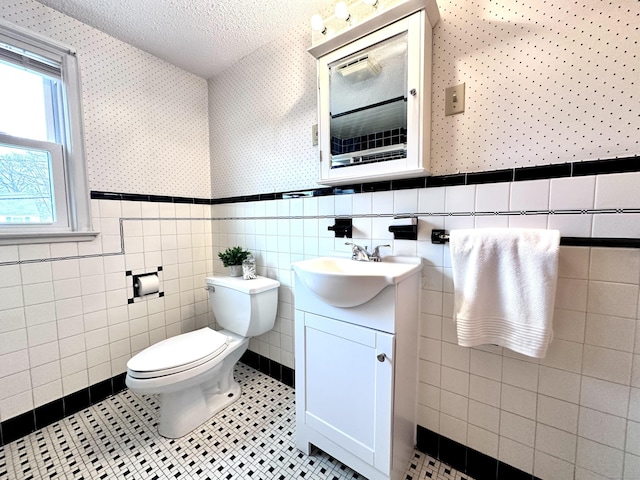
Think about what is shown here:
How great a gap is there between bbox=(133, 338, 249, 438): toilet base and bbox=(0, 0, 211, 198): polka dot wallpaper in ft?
4.13

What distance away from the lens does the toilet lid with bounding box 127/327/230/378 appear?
1.26 meters

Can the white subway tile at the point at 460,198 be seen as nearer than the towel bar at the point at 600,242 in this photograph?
No

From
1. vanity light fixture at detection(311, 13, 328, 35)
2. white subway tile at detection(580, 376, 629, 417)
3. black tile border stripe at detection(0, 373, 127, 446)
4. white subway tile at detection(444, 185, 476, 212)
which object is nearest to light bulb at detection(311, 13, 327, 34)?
vanity light fixture at detection(311, 13, 328, 35)

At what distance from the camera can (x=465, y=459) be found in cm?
117

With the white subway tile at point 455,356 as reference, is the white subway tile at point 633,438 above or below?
below

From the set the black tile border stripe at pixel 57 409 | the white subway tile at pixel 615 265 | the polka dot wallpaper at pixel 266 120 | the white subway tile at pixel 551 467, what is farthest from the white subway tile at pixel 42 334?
the white subway tile at pixel 615 265

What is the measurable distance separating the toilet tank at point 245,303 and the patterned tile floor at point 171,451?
1.56 ft

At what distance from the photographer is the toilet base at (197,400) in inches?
54.2

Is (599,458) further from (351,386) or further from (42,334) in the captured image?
(42,334)

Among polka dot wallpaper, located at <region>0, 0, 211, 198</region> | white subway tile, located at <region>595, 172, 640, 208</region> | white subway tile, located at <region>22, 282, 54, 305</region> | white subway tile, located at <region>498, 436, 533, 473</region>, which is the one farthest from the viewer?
polka dot wallpaper, located at <region>0, 0, 211, 198</region>

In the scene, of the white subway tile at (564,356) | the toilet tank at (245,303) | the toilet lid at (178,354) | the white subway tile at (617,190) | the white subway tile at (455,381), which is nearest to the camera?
the white subway tile at (617,190)

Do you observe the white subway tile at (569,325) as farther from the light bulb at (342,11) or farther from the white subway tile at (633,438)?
the light bulb at (342,11)

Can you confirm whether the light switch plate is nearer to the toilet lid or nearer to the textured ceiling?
the textured ceiling

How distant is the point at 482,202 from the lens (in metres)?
1.06
